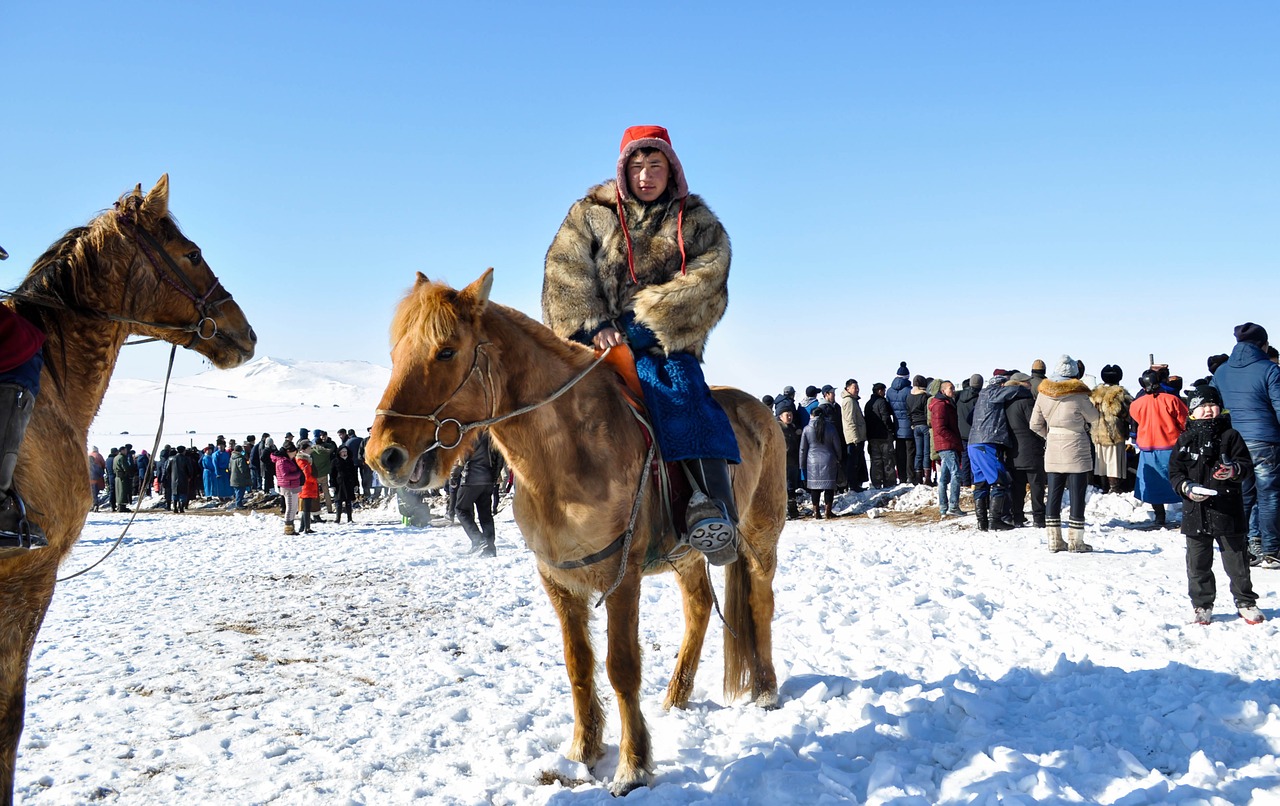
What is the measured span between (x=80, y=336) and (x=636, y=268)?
2.72 metres

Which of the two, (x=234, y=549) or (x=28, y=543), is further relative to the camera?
(x=234, y=549)

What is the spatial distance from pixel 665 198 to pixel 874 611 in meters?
4.82

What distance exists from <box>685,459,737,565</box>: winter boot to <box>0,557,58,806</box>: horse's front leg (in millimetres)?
2884

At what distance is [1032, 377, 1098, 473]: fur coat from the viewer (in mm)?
10984

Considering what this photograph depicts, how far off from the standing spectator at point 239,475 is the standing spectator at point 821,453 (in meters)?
20.1

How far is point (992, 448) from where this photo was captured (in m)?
13.4

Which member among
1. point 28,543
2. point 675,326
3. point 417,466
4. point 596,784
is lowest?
point 596,784

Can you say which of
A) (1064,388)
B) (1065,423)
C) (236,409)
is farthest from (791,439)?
(236,409)

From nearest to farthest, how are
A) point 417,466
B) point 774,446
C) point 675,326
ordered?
point 417,466, point 675,326, point 774,446

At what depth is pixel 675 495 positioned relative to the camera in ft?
15.7

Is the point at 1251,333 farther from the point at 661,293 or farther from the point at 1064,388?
the point at 661,293

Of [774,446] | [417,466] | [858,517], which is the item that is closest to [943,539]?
[858,517]

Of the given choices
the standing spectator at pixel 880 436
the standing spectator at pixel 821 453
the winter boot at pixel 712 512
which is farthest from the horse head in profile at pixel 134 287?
the standing spectator at pixel 880 436

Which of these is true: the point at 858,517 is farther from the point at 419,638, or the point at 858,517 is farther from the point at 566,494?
the point at 566,494
